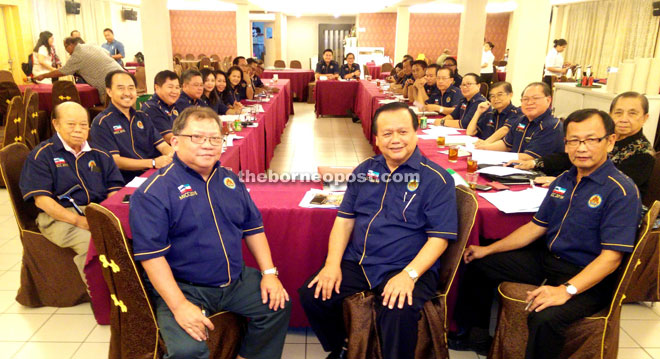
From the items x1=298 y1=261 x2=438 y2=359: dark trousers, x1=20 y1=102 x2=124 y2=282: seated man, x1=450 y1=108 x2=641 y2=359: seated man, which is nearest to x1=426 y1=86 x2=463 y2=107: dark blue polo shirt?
x1=450 y1=108 x2=641 y2=359: seated man

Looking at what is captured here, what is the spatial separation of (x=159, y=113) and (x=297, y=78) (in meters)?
7.92

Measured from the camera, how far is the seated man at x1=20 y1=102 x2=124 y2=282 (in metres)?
2.29

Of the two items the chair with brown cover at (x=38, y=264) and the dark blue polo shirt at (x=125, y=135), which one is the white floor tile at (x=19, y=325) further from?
the dark blue polo shirt at (x=125, y=135)

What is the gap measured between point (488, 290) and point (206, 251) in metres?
1.38

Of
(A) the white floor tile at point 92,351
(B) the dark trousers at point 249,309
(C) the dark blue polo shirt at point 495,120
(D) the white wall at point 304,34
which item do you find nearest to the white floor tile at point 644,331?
(C) the dark blue polo shirt at point 495,120

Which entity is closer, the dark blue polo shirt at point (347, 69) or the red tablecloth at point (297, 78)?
the dark blue polo shirt at point (347, 69)

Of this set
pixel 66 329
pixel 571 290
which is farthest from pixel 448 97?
pixel 66 329

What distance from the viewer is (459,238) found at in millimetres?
1877

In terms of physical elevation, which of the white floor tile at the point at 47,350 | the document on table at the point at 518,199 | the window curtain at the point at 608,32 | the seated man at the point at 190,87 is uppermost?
the window curtain at the point at 608,32

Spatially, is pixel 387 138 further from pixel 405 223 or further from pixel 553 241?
pixel 553 241

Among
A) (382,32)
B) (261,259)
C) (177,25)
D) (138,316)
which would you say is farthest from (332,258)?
(177,25)

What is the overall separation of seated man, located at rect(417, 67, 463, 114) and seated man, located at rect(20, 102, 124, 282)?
3959mm

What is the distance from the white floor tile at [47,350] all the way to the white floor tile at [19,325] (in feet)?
0.34

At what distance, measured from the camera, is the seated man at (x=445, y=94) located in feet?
17.5
